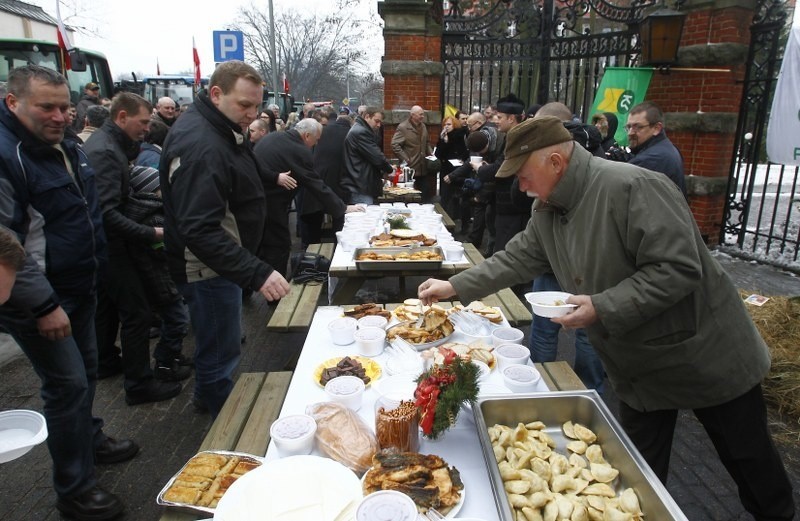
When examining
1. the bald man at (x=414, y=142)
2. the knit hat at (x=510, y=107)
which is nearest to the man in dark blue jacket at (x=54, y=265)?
the knit hat at (x=510, y=107)

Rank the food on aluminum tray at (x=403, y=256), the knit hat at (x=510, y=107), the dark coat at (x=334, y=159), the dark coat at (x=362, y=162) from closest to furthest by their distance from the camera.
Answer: the food on aluminum tray at (x=403, y=256) < the knit hat at (x=510, y=107) < the dark coat at (x=362, y=162) < the dark coat at (x=334, y=159)

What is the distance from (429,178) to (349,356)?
8040 mm

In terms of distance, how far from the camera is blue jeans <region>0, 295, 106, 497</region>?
240 centimetres

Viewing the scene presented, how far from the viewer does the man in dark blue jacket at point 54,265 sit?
2.32m

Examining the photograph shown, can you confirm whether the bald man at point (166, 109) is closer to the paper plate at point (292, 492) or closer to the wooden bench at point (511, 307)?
the wooden bench at point (511, 307)

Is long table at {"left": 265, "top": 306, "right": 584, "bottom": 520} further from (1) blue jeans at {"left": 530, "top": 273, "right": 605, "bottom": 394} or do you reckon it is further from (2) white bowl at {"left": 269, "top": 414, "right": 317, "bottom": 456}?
(1) blue jeans at {"left": 530, "top": 273, "right": 605, "bottom": 394}

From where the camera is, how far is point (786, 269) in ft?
21.2

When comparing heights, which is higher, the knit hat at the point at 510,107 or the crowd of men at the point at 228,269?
the knit hat at the point at 510,107

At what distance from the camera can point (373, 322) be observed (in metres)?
2.95

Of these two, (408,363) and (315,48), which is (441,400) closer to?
(408,363)

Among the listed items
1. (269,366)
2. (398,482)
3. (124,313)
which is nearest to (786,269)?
(269,366)

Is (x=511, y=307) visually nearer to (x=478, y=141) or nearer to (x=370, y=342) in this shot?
(x=370, y=342)

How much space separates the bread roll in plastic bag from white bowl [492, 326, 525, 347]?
104cm

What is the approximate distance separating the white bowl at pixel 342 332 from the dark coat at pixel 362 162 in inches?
193
